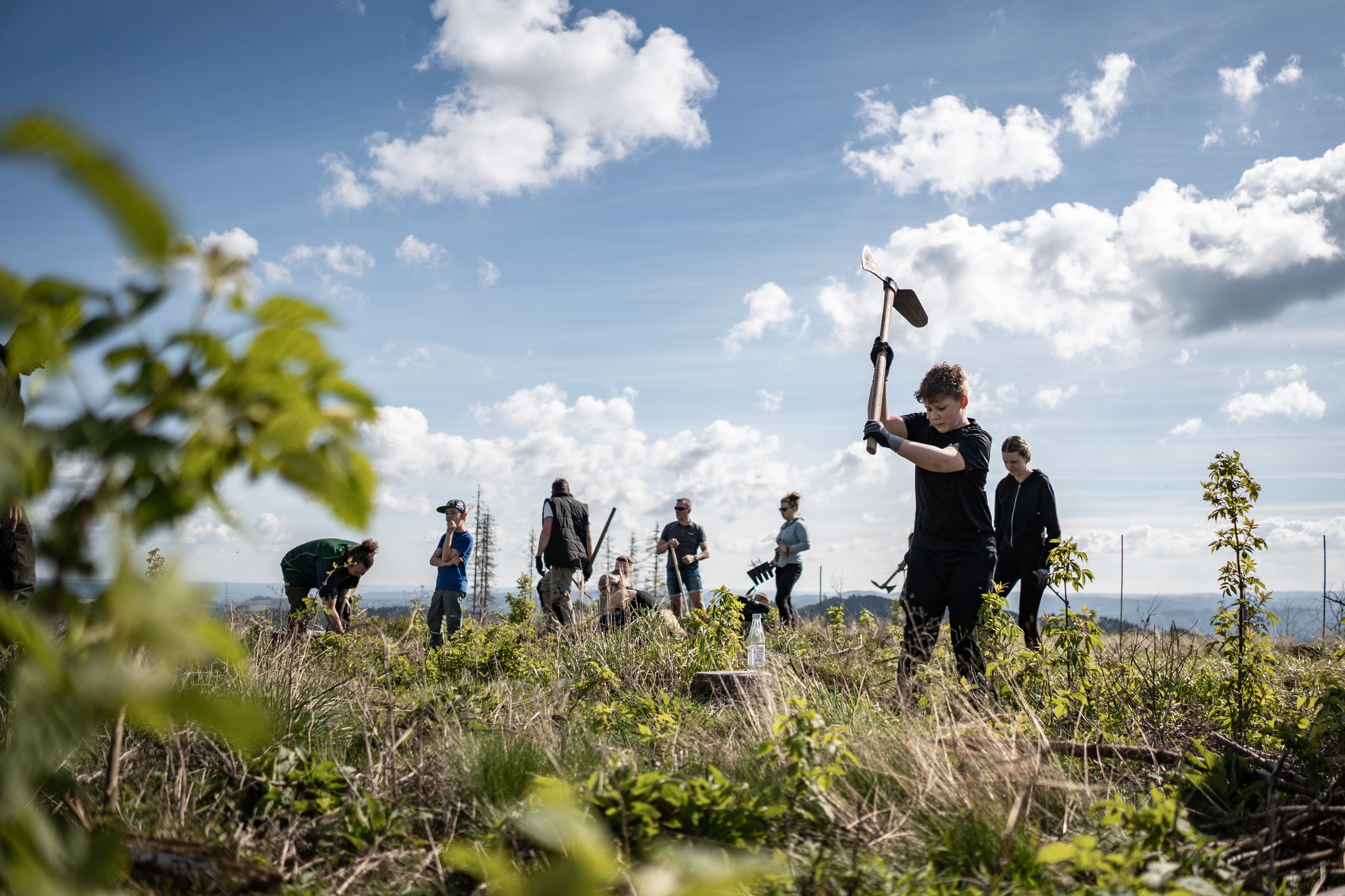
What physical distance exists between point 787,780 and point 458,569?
7000mm

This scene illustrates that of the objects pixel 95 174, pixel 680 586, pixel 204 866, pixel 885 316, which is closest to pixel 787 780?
pixel 204 866

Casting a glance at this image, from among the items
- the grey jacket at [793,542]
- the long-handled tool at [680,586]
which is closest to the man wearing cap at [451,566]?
the long-handled tool at [680,586]

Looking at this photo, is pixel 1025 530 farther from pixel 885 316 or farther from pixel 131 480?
pixel 131 480

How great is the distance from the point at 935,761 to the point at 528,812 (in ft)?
4.77

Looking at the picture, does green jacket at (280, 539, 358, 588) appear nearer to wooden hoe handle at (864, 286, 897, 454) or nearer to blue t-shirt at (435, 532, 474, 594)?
blue t-shirt at (435, 532, 474, 594)

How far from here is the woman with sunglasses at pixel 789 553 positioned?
1055 centimetres

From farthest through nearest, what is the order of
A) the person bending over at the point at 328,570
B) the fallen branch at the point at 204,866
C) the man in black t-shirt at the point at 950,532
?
the person bending over at the point at 328,570, the man in black t-shirt at the point at 950,532, the fallen branch at the point at 204,866

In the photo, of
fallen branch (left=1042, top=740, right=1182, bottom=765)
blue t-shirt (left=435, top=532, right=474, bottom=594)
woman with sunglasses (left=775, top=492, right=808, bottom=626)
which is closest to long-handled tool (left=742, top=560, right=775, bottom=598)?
woman with sunglasses (left=775, top=492, right=808, bottom=626)

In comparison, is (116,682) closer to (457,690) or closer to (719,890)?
(719,890)

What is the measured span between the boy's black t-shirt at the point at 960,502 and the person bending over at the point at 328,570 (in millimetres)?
5845

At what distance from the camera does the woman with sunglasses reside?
10547 millimetres

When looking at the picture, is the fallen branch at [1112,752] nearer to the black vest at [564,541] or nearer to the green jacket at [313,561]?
the black vest at [564,541]

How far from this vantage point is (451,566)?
925cm

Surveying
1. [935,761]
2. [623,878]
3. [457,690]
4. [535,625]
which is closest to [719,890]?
[623,878]
